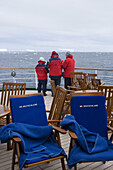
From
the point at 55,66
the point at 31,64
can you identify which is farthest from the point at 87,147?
the point at 31,64

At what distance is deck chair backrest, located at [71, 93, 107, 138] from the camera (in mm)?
2373

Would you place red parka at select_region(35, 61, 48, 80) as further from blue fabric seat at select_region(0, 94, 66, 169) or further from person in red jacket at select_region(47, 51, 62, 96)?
blue fabric seat at select_region(0, 94, 66, 169)

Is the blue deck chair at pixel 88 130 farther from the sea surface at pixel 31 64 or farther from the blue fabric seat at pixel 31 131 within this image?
the sea surface at pixel 31 64

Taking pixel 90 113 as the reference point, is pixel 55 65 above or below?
above

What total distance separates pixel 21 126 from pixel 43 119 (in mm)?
326

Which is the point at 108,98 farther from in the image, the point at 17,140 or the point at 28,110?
Result: the point at 17,140

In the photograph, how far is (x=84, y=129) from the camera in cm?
227

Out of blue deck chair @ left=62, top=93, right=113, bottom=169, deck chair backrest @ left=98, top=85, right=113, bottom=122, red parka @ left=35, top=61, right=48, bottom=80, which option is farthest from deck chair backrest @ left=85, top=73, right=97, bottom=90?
blue deck chair @ left=62, top=93, right=113, bottom=169

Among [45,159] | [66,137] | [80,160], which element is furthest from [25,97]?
[66,137]

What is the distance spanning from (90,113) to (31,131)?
2.35 feet

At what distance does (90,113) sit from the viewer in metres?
2.40

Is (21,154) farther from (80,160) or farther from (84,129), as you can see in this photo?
(84,129)

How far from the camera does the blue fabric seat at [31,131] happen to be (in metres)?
1.98

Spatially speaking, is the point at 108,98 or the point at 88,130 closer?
the point at 88,130
